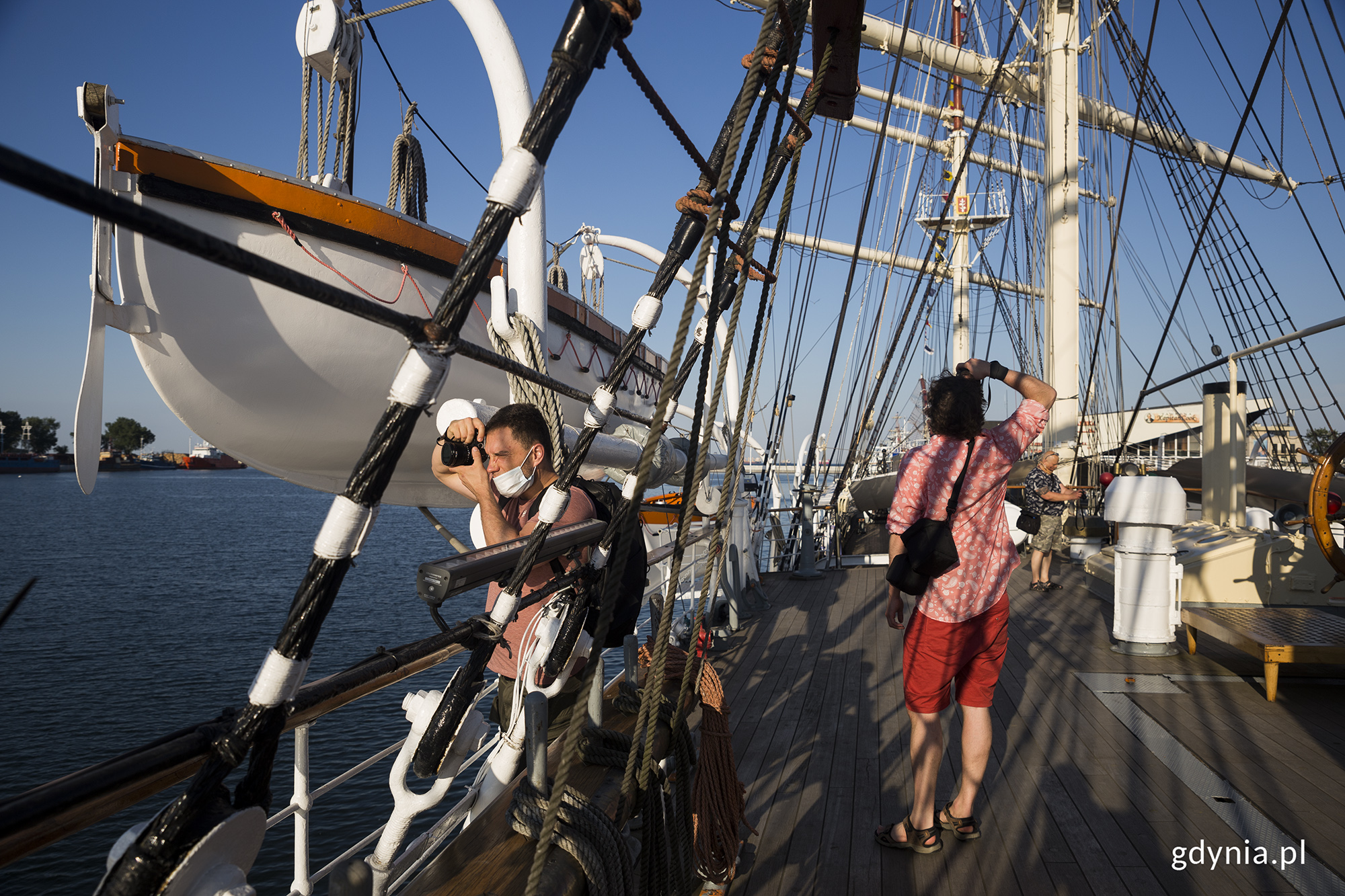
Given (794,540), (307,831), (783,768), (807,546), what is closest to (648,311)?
(307,831)

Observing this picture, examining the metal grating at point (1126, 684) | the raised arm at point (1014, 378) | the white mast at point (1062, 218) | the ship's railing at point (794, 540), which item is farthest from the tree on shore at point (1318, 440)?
the raised arm at point (1014, 378)

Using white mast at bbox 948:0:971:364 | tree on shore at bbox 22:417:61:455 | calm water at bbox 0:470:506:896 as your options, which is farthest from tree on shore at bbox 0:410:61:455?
white mast at bbox 948:0:971:364

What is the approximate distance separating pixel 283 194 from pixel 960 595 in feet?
12.7

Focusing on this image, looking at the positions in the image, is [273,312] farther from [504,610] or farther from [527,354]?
[504,610]

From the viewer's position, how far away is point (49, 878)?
6.33 metres

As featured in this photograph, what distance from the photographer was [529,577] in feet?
6.47

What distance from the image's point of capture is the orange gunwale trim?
3895mm

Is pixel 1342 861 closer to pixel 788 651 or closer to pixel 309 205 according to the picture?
pixel 788 651

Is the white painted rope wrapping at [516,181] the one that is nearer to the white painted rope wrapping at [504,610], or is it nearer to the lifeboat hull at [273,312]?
the white painted rope wrapping at [504,610]

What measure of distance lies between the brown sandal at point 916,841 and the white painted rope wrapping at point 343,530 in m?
2.01

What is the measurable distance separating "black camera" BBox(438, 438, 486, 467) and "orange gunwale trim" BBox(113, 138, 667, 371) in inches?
72.7

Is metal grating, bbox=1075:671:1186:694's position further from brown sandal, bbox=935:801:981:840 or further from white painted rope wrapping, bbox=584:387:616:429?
white painted rope wrapping, bbox=584:387:616:429

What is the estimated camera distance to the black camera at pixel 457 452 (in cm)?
194

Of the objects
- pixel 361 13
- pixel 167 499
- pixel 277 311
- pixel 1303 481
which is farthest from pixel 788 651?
pixel 167 499
